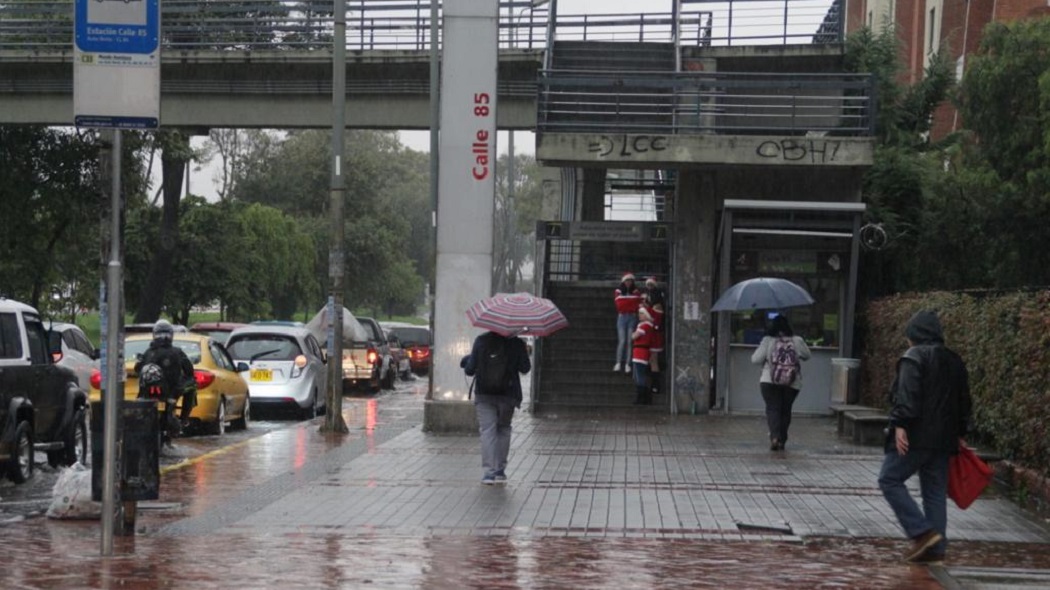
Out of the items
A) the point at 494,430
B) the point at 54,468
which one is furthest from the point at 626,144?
the point at 54,468

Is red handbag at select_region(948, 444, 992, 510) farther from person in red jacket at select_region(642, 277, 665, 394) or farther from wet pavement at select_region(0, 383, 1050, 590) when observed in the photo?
person in red jacket at select_region(642, 277, 665, 394)

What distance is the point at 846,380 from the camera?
79.9 feet

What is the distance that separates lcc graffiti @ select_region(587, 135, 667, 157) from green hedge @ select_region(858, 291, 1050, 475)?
20.0 feet

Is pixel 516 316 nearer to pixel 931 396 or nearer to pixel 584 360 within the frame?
pixel 931 396

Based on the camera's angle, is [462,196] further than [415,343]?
No

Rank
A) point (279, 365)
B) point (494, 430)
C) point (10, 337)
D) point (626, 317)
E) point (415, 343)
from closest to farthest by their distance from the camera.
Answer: point (494, 430) → point (10, 337) → point (279, 365) → point (626, 317) → point (415, 343)

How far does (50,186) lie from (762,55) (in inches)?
716

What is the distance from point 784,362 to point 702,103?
9.99 metres

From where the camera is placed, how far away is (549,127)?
2658 cm

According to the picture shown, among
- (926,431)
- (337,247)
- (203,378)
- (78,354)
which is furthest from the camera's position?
(78,354)

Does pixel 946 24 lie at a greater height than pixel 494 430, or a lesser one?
greater

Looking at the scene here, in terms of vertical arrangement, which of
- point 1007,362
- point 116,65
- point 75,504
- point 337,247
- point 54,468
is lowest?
point 54,468

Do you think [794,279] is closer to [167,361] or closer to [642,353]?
[642,353]

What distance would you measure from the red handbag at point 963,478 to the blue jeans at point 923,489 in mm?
53
